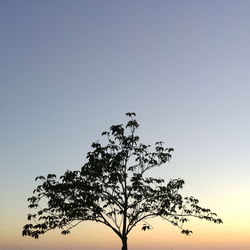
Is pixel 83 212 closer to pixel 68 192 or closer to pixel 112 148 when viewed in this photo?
pixel 68 192

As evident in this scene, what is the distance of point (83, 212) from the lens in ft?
126

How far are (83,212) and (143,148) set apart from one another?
692cm

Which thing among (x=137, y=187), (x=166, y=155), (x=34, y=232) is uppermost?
(x=166, y=155)

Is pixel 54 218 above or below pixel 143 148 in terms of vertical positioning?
below

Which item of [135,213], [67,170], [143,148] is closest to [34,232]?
[67,170]

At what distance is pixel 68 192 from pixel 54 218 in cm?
233

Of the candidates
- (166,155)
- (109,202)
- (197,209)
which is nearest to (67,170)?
(109,202)

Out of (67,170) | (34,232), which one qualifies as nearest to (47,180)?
(67,170)

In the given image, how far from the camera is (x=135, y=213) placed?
127ft

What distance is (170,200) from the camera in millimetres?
39094

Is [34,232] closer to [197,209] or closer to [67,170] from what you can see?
[67,170]

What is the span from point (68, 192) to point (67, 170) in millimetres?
1740

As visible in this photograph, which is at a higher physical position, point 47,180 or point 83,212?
point 47,180

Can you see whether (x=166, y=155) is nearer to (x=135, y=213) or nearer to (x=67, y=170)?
Result: (x=135, y=213)
